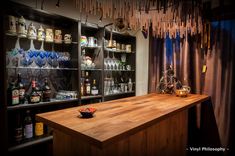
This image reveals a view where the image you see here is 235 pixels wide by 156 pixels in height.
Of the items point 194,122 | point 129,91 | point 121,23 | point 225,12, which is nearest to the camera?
point 121,23

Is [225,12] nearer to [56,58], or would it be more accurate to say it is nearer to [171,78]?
[171,78]


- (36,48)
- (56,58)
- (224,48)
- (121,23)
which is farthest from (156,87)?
(36,48)

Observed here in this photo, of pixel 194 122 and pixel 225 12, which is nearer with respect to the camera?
pixel 225 12

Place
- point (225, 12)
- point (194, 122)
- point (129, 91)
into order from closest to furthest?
point (225, 12)
point (194, 122)
point (129, 91)

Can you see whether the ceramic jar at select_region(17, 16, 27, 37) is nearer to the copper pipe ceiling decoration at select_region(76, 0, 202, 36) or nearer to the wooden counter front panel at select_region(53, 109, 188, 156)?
the copper pipe ceiling decoration at select_region(76, 0, 202, 36)

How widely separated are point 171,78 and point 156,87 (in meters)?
0.35

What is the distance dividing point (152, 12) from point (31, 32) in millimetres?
1481

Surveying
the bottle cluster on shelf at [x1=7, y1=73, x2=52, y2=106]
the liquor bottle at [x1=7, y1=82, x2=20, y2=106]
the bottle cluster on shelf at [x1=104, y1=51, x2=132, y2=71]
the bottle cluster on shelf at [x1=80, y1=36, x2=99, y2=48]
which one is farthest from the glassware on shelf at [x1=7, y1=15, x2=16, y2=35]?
the bottle cluster on shelf at [x1=104, y1=51, x2=132, y2=71]

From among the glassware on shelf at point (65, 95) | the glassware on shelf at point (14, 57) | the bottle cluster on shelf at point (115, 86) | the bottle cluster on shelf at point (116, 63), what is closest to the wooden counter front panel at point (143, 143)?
the glassware on shelf at point (65, 95)

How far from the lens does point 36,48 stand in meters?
2.30

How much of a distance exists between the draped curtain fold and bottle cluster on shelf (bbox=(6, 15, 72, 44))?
1.73m

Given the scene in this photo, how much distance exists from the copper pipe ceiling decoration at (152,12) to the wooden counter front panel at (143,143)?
1109mm

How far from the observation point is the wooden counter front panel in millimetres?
1235

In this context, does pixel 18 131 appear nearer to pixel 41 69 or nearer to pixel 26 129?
pixel 26 129
